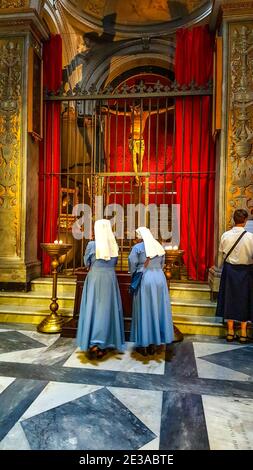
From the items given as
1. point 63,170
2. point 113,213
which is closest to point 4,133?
point 63,170

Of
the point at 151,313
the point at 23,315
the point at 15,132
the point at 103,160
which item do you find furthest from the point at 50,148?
the point at 151,313

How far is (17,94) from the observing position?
5320mm

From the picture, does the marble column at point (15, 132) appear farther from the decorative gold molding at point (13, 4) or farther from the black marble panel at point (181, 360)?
the black marble panel at point (181, 360)

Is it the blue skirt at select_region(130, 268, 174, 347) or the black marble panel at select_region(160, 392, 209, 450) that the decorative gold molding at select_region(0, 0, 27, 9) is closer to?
the blue skirt at select_region(130, 268, 174, 347)

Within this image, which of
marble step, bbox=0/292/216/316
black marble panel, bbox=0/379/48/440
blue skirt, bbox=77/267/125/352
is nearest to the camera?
black marble panel, bbox=0/379/48/440

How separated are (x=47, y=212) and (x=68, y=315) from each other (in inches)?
87.5

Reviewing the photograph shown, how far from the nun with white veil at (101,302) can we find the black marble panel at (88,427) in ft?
2.59

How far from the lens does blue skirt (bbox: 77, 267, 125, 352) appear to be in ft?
10.8

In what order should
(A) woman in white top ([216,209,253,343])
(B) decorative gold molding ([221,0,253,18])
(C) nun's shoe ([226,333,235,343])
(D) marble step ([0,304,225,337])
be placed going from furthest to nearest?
(B) decorative gold molding ([221,0,253,18]) < (D) marble step ([0,304,225,337]) < (C) nun's shoe ([226,333,235,343]) < (A) woman in white top ([216,209,253,343])

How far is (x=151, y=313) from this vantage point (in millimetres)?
3357

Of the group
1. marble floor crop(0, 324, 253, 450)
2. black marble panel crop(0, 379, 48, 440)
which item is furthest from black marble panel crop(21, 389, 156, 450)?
black marble panel crop(0, 379, 48, 440)

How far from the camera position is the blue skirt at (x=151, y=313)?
131 inches

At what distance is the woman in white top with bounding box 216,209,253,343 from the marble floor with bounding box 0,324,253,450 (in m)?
0.42
